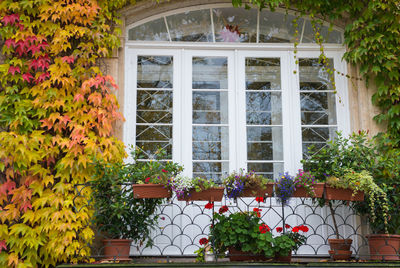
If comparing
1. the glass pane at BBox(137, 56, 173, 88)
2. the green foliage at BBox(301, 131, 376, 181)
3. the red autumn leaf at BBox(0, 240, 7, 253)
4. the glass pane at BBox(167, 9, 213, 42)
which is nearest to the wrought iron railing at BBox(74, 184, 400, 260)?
the green foliage at BBox(301, 131, 376, 181)

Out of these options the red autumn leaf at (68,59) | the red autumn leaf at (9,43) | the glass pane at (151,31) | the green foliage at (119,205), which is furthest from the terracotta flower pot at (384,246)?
the red autumn leaf at (9,43)

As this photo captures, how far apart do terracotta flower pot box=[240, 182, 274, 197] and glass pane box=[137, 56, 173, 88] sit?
1760mm

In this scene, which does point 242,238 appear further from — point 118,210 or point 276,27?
point 276,27

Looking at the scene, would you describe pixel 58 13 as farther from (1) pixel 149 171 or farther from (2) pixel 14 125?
(1) pixel 149 171

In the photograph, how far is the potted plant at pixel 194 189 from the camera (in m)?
4.30

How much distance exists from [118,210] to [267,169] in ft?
5.91

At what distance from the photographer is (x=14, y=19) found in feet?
16.5

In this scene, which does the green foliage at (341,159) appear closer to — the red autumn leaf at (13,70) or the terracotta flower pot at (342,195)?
the terracotta flower pot at (342,195)

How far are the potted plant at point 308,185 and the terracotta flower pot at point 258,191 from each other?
0.23 m

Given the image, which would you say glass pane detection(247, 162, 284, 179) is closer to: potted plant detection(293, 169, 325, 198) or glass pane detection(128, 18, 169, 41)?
potted plant detection(293, 169, 325, 198)

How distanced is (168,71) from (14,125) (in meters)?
1.81

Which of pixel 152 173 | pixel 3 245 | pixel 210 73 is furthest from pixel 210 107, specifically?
pixel 3 245

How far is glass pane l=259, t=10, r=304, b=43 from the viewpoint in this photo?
5.78 m

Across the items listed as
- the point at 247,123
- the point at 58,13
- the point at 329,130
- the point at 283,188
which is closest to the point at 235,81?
the point at 247,123
